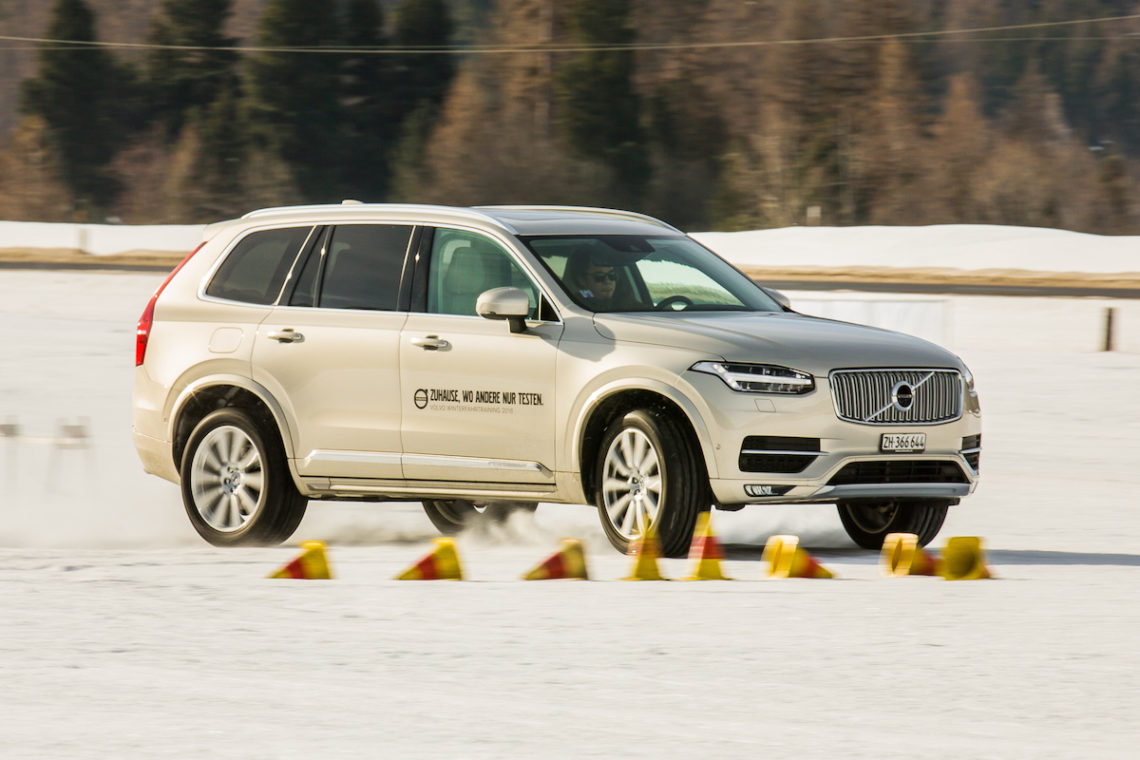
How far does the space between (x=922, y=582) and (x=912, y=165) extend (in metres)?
65.4

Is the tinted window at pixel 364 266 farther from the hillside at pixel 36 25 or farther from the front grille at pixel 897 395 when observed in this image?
the hillside at pixel 36 25

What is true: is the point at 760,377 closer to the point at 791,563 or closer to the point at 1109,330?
the point at 791,563

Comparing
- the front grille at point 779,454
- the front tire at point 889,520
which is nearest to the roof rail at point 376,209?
the front grille at point 779,454

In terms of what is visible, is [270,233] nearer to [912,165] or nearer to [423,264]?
[423,264]

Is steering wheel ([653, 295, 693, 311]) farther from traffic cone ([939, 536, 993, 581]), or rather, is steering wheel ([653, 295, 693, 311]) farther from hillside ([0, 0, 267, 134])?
hillside ([0, 0, 267, 134])

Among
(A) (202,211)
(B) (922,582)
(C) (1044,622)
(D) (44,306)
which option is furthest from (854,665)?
(A) (202,211)

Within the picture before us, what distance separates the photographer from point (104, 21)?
134 meters

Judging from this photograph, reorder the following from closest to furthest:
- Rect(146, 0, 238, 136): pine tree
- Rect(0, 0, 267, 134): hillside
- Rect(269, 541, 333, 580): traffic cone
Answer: Rect(269, 541, 333, 580): traffic cone < Rect(146, 0, 238, 136): pine tree < Rect(0, 0, 267, 134): hillside

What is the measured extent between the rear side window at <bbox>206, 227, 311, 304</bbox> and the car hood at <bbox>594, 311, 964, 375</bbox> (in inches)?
78.6

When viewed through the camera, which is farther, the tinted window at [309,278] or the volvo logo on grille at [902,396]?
the tinted window at [309,278]

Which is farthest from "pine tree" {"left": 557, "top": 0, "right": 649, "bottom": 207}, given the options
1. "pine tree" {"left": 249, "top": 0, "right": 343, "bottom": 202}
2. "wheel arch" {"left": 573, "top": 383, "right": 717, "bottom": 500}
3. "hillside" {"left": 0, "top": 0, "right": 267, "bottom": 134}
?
"wheel arch" {"left": 573, "top": 383, "right": 717, "bottom": 500}

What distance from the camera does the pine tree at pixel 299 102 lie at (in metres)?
→ 95.5

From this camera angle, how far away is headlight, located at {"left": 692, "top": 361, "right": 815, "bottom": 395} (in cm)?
910

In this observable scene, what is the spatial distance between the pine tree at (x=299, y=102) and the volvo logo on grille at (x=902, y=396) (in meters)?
86.8
